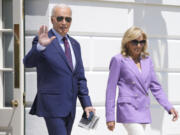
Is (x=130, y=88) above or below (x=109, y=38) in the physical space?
below

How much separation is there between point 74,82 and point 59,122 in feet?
1.20

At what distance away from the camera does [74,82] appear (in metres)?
3.99

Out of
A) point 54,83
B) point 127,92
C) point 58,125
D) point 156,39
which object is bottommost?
point 58,125

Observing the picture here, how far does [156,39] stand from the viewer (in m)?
6.20

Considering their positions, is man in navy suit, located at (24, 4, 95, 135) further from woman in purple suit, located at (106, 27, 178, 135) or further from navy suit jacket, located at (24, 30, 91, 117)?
woman in purple suit, located at (106, 27, 178, 135)

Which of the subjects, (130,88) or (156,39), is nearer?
(130,88)

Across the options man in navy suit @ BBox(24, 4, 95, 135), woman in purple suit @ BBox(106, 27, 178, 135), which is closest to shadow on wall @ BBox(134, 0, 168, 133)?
woman in purple suit @ BBox(106, 27, 178, 135)

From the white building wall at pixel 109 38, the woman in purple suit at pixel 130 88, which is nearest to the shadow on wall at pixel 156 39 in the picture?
the white building wall at pixel 109 38

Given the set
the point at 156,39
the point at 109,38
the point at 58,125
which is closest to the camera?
the point at 58,125

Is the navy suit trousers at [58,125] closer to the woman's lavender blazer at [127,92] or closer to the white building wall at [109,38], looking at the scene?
the woman's lavender blazer at [127,92]

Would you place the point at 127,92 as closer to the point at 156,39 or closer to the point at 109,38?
the point at 109,38

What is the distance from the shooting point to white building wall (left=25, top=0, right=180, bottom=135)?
18.1 feet

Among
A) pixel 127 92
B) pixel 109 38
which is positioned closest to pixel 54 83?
pixel 127 92

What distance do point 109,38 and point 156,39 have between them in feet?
2.30
